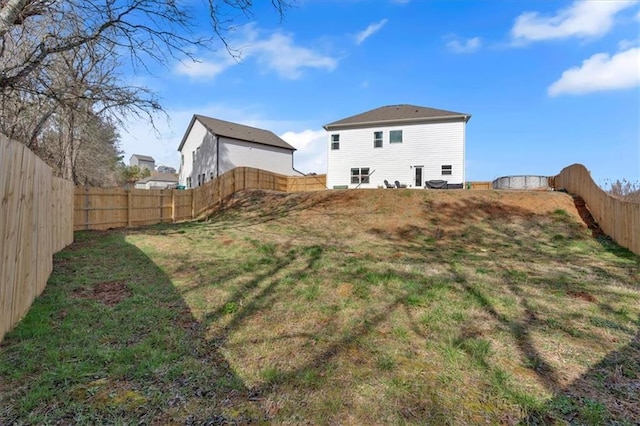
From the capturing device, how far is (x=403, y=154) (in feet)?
69.2

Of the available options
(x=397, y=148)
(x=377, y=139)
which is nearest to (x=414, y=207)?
(x=397, y=148)

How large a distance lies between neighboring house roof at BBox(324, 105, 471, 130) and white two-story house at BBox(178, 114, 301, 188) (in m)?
7.47

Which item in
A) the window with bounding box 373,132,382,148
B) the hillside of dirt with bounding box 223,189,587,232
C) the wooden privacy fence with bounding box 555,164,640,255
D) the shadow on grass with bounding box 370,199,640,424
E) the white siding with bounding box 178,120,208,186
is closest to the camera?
the shadow on grass with bounding box 370,199,640,424

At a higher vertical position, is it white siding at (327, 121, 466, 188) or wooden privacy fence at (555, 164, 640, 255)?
white siding at (327, 121, 466, 188)

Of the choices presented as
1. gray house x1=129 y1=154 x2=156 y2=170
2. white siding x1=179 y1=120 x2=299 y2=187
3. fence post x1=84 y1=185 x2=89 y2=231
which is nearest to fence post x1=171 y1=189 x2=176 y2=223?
fence post x1=84 y1=185 x2=89 y2=231

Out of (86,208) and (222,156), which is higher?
(222,156)

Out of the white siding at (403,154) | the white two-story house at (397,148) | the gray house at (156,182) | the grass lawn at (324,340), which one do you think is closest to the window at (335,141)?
the white two-story house at (397,148)

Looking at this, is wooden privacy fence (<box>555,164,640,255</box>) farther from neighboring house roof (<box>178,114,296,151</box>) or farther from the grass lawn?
neighboring house roof (<box>178,114,296,151</box>)

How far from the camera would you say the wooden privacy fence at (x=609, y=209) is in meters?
7.41

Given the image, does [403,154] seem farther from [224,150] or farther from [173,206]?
[173,206]

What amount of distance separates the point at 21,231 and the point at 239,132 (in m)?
24.8

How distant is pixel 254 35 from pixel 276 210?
23.8 ft

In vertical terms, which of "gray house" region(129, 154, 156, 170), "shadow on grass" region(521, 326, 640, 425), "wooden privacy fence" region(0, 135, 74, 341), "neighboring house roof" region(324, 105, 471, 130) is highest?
"gray house" region(129, 154, 156, 170)

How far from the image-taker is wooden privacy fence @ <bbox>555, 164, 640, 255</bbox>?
7406mm
